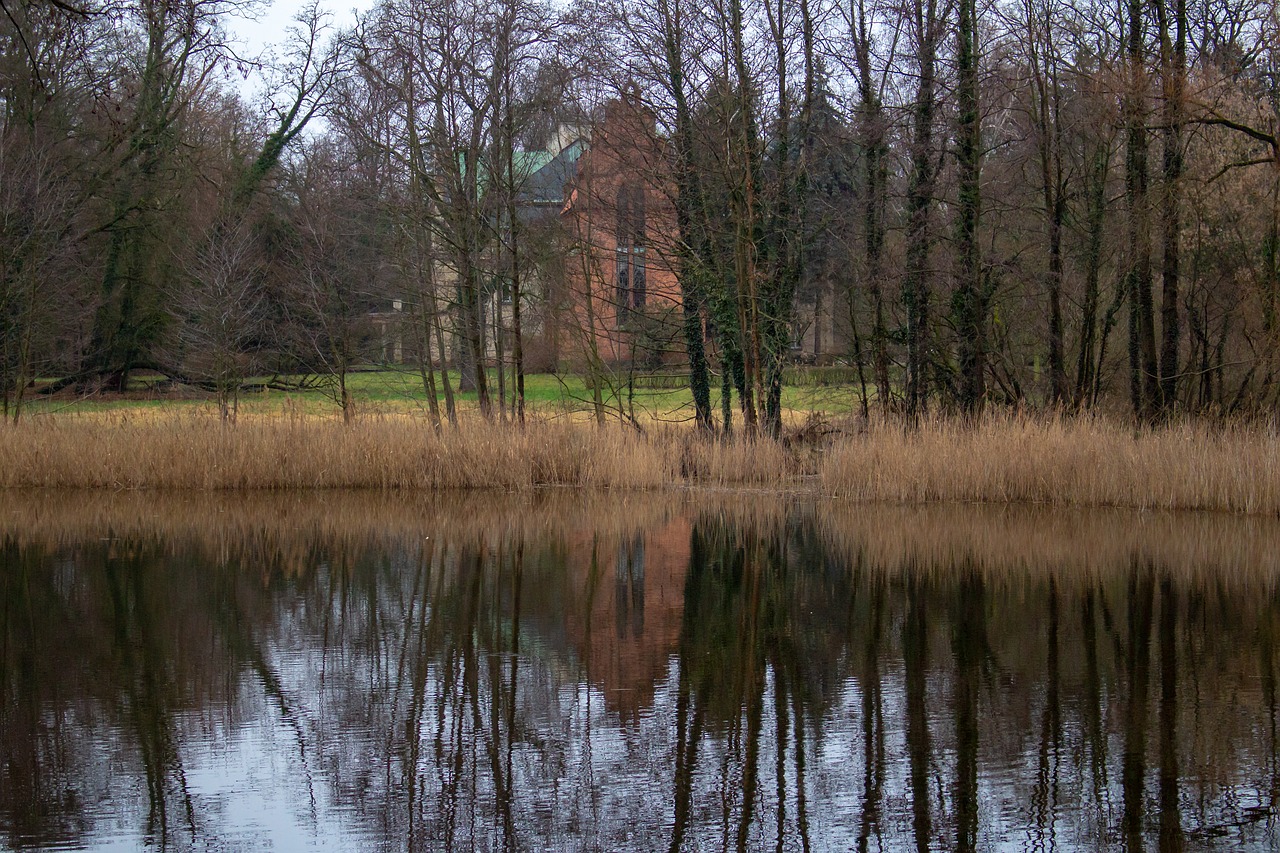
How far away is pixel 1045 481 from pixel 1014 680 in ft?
28.3

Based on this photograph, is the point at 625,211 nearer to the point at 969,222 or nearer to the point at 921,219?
the point at 921,219

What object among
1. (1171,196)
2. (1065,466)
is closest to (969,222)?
(1171,196)

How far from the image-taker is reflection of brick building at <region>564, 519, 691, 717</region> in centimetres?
732

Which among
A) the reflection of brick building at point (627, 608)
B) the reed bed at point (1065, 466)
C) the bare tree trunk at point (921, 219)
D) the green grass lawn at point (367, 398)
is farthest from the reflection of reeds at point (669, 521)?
the green grass lawn at point (367, 398)

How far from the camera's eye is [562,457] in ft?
56.5

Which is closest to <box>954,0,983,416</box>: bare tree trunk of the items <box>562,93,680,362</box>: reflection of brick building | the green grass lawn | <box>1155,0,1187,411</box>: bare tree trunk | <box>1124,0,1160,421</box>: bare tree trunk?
<box>1124,0,1160,421</box>: bare tree trunk

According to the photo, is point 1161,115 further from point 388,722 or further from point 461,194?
point 388,722

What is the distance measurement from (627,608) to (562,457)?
7893 millimetres

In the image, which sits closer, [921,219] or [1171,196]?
[1171,196]

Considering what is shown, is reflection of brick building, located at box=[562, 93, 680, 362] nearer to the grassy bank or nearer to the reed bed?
the grassy bank

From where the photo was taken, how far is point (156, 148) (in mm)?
31469

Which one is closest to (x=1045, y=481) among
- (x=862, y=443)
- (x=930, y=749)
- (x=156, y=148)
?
(x=862, y=443)

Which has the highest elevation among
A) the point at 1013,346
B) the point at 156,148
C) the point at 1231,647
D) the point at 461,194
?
the point at 156,148

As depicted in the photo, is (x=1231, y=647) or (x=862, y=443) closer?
(x=1231, y=647)
